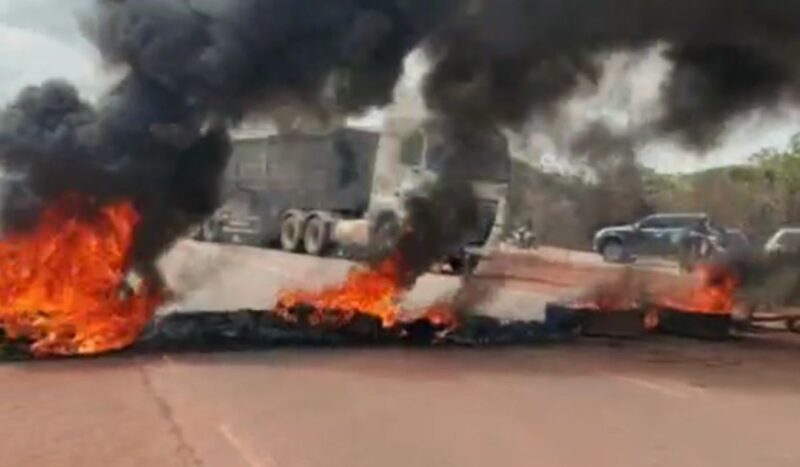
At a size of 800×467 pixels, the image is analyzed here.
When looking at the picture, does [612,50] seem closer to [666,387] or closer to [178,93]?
[178,93]

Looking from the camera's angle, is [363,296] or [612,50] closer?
[363,296]

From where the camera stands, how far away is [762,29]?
14297 millimetres

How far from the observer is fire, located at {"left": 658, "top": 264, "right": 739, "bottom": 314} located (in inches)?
615

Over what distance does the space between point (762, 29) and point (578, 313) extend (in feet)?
13.3

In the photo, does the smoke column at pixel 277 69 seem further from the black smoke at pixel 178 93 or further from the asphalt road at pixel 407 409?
the asphalt road at pixel 407 409

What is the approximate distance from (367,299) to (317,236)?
1476 centimetres

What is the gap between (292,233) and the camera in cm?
2914

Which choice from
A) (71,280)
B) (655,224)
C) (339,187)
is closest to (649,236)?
(655,224)

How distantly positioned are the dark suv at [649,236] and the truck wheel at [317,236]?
6223 millimetres

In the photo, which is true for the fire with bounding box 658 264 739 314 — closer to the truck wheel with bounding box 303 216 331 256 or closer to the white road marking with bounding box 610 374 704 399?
the white road marking with bounding box 610 374 704 399

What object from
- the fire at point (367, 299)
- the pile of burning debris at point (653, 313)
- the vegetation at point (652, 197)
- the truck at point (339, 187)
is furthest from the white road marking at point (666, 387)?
the vegetation at point (652, 197)

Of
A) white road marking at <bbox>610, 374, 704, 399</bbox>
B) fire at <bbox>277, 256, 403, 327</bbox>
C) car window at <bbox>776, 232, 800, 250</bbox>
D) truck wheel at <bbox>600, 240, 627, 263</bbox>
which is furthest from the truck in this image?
truck wheel at <bbox>600, 240, 627, 263</bbox>

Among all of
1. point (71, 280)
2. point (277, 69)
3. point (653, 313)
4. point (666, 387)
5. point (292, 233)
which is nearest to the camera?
point (666, 387)

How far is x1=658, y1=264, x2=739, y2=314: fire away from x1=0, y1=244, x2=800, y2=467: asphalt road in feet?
8.67
